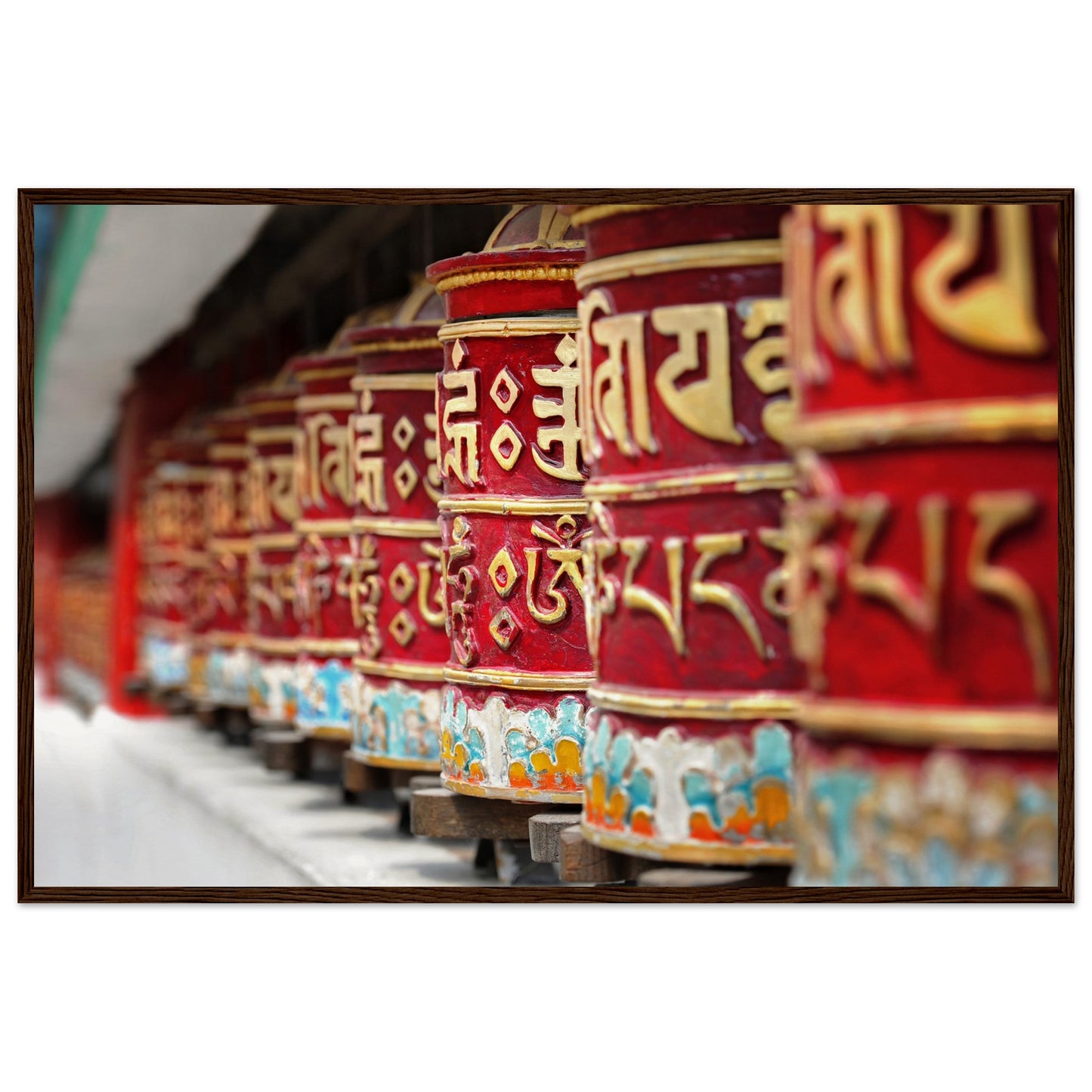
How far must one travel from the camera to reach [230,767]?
7055 mm

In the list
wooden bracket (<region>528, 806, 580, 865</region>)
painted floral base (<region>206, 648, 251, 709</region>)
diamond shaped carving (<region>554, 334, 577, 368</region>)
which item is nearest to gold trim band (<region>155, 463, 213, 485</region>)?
painted floral base (<region>206, 648, 251, 709</region>)

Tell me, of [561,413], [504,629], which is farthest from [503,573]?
[561,413]

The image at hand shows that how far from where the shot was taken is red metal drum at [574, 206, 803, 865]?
3.27 metres

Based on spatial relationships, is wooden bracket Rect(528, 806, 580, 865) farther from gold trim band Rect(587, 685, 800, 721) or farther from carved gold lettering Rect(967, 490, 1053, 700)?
carved gold lettering Rect(967, 490, 1053, 700)

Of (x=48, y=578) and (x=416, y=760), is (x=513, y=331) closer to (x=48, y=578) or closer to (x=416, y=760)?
(x=416, y=760)

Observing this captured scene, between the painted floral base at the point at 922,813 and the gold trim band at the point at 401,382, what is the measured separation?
2007 mm

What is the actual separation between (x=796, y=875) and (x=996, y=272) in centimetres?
105

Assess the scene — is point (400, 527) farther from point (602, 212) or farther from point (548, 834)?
point (602, 212)

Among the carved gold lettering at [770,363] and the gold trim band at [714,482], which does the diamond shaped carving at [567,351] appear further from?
the carved gold lettering at [770,363]

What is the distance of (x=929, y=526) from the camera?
2.92m

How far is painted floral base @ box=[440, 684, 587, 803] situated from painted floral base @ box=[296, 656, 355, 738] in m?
1.65

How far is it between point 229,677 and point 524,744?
11.6 feet

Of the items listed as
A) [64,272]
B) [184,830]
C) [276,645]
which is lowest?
[184,830]

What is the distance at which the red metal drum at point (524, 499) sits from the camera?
161 inches
